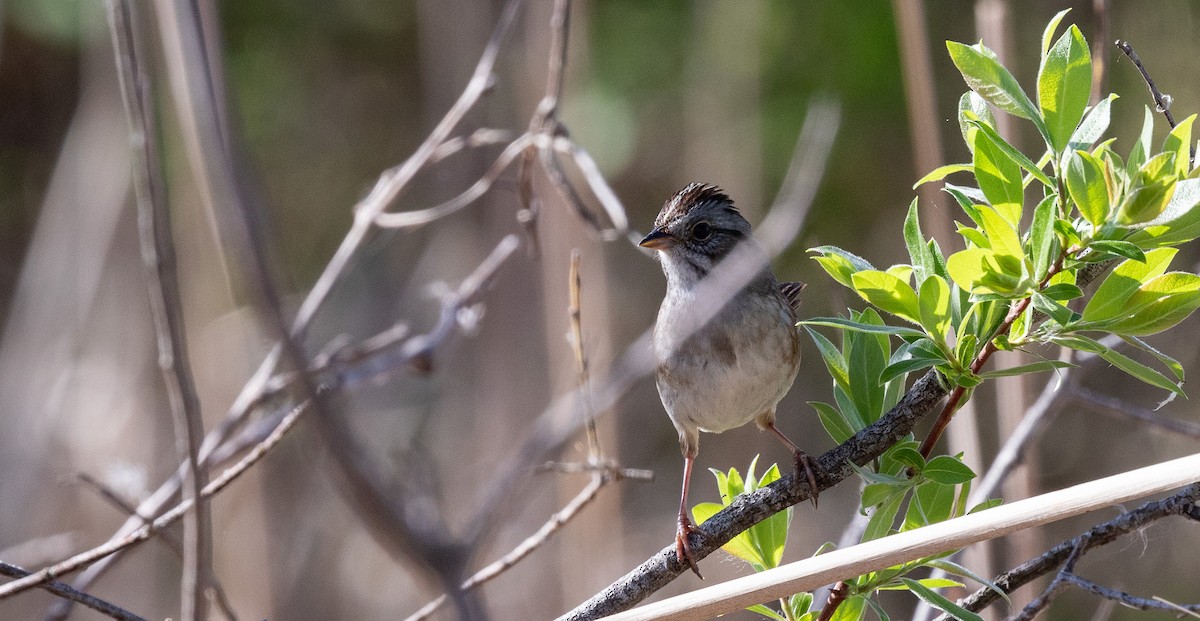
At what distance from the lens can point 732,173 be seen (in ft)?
13.0

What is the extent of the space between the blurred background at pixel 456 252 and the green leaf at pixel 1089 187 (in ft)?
5.52

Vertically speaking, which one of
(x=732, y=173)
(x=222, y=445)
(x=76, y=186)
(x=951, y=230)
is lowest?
(x=951, y=230)

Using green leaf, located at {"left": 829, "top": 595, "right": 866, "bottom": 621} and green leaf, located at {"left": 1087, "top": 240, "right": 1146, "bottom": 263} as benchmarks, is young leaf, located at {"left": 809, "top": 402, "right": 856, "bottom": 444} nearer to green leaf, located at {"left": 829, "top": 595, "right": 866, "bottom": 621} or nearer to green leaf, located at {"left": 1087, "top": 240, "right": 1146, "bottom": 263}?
green leaf, located at {"left": 829, "top": 595, "right": 866, "bottom": 621}

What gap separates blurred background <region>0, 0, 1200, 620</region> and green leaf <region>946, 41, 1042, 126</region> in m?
1.64

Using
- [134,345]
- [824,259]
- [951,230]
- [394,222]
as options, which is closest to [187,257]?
[134,345]

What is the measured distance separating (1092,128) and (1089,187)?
0.10 metres

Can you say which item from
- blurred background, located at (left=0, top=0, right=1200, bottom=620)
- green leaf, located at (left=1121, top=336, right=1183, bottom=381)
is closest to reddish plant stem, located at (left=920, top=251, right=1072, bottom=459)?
green leaf, located at (left=1121, top=336, right=1183, bottom=381)

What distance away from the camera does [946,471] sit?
1188 mm

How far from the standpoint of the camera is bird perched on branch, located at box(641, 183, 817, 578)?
2154 mm

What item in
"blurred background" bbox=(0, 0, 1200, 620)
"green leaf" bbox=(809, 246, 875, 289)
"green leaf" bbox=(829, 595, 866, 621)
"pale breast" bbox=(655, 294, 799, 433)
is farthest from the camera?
"blurred background" bbox=(0, 0, 1200, 620)

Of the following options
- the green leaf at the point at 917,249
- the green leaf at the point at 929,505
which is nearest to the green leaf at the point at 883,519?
the green leaf at the point at 929,505

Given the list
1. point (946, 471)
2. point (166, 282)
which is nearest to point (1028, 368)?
point (946, 471)

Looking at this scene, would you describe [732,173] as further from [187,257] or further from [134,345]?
[134,345]

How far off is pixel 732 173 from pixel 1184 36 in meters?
2.03
